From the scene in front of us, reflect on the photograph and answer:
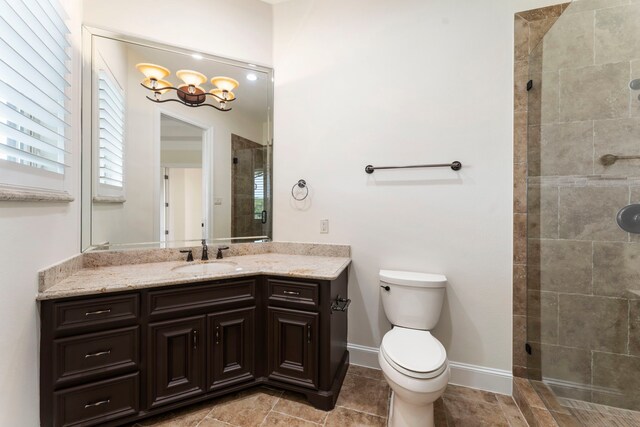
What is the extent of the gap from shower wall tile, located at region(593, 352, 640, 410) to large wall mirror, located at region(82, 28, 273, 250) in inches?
91.9

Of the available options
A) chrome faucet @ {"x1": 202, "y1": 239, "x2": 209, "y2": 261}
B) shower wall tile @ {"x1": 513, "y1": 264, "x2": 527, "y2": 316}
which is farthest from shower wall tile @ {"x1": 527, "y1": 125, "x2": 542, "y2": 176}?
chrome faucet @ {"x1": 202, "y1": 239, "x2": 209, "y2": 261}

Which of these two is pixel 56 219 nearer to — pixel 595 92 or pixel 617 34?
pixel 595 92

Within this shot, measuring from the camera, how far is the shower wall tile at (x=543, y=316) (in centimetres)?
162

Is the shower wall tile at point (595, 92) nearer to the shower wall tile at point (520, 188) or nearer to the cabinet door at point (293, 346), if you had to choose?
the shower wall tile at point (520, 188)

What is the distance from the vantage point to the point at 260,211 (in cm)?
225

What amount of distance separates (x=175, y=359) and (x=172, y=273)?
48 centimetres

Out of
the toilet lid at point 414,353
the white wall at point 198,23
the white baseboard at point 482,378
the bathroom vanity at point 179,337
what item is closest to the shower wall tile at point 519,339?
the white baseboard at point 482,378

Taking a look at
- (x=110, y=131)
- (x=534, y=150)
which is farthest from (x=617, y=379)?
(x=110, y=131)

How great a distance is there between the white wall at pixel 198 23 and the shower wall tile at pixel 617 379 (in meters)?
3.12

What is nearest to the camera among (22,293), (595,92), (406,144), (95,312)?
(22,293)

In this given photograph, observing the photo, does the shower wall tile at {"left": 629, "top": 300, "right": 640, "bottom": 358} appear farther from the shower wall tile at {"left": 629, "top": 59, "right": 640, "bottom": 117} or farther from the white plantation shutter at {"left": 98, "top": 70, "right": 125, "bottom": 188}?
the white plantation shutter at {"left": 98, "top": 70, "right": 125, "bottom": 188}

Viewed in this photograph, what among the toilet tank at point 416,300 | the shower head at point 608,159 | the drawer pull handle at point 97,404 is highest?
the shower head at point 608,159

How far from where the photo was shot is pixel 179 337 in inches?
57.7

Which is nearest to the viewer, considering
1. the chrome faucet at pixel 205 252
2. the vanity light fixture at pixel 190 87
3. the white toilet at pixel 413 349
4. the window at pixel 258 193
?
the white toilet at pixel 413 349
